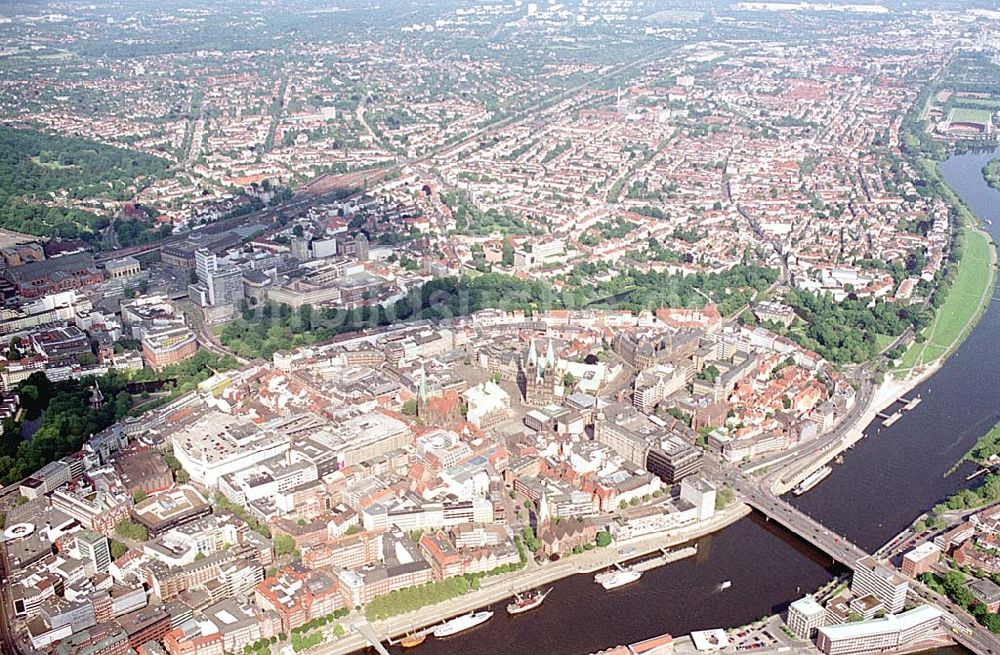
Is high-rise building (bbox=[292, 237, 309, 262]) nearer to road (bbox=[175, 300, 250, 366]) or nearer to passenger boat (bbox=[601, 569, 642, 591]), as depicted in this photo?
road (bbox=[175, 300, 250, 366])

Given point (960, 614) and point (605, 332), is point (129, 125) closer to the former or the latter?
point (605, 332)

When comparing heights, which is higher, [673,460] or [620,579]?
[673,460]

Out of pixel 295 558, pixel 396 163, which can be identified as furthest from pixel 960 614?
pixel 396 163

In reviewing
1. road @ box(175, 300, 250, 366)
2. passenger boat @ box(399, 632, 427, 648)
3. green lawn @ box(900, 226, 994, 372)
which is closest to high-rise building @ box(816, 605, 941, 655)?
passenger boat @ box(399, 632, 427, 648)

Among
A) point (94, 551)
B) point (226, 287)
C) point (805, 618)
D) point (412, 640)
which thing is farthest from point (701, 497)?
point (226, 287)

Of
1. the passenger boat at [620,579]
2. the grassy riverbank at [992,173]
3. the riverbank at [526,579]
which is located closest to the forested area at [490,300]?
the riverbank at [526,579]

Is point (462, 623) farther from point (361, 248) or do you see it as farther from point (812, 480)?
point (361, 248)
